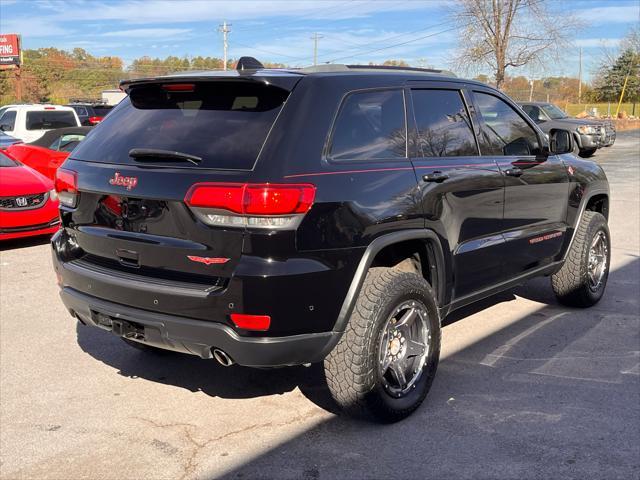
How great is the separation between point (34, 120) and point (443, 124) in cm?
1543

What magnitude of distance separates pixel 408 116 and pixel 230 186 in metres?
1.38

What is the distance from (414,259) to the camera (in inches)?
162

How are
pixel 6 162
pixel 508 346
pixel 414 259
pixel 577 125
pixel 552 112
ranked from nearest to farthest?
pixel 414 259
pixel 508 346
pixel 6 162
pixel 577 125
pixel 552 112

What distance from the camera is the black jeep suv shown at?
3.18m

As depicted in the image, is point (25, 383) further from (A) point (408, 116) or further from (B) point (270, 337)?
(A) point (408, 116)

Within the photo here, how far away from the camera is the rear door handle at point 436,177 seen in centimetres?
393

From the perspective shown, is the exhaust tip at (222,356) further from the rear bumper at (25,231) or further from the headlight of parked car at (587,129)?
the headlight of parked car at (587,129)

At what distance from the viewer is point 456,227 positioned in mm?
4188

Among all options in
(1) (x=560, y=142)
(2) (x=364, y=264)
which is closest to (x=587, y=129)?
(1) (x=560, y=142)

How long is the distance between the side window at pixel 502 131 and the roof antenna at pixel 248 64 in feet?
4.97

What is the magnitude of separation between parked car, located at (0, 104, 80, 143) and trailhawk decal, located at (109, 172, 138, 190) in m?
14.9

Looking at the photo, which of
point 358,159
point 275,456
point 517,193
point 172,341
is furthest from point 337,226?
point 517,193

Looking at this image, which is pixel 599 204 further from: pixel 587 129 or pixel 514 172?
pixel 587 129

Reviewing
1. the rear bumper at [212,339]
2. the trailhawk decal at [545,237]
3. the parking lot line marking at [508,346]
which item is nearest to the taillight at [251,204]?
the rear bumper at [212,339]
